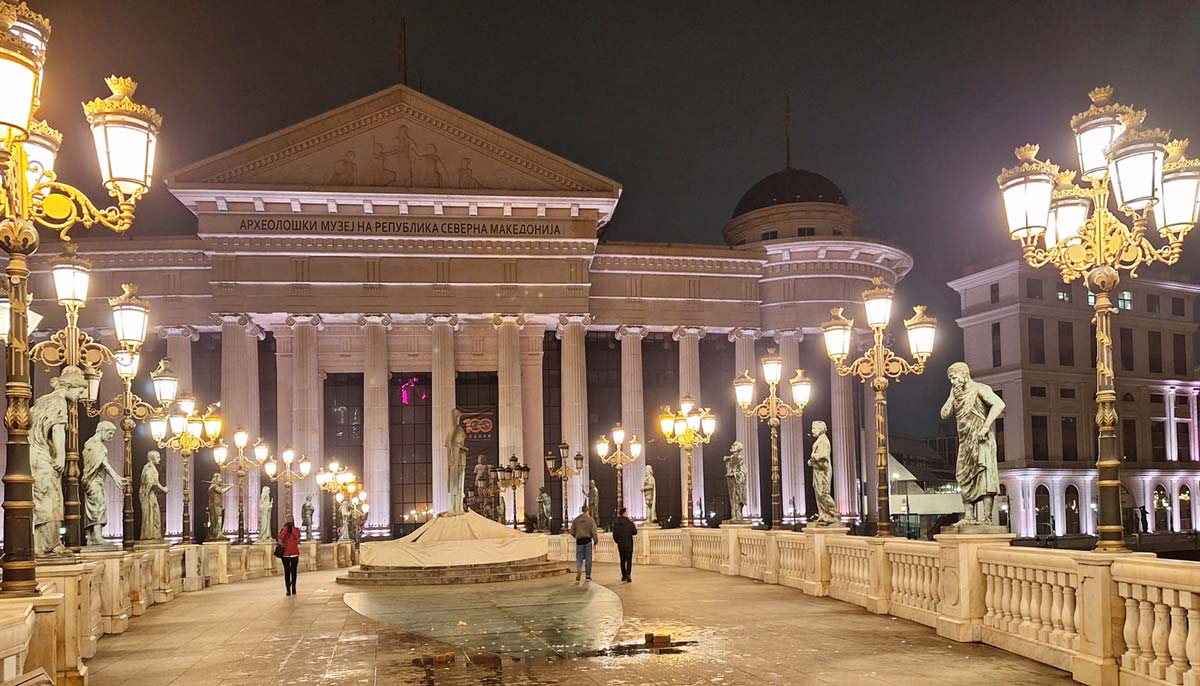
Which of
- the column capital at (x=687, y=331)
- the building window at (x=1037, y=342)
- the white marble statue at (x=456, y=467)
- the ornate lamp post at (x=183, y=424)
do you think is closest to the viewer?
the ornate lamp post at (x=183, y=424)

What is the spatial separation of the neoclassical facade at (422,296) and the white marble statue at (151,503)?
2476cm

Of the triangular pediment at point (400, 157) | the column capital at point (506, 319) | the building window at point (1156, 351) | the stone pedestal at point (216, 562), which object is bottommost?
the stone pedestal at point (216, 562)

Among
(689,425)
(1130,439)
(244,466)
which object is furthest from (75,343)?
(1130,439)

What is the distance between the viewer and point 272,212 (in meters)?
53.6

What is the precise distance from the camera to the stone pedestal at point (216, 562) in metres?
32.9

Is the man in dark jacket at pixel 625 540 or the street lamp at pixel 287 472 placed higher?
the street lamp at pixel 287 472

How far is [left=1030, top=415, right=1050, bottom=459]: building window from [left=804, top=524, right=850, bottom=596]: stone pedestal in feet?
193

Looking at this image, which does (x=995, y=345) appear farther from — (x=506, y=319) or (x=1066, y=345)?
(x=506, y=319)

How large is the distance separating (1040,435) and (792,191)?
24880 mm

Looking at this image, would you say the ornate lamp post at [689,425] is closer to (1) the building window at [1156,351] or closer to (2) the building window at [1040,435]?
(2) the building window at [1040,435]

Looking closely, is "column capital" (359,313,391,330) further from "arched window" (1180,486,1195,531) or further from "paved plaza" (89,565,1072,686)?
"arched window" (1180,486,1195,531)

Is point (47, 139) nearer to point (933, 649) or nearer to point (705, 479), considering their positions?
point (933, 649)

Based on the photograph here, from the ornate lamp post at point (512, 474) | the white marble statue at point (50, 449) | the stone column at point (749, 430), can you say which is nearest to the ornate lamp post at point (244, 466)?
the ornate lamp post at point (512, 474)

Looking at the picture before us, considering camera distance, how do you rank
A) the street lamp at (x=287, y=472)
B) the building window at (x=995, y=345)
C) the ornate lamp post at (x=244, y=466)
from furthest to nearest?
the building window at (x=995, y=345) < the street lamp at (x=287, y=472) < the ornate lamp post at (x=244, y=466)
